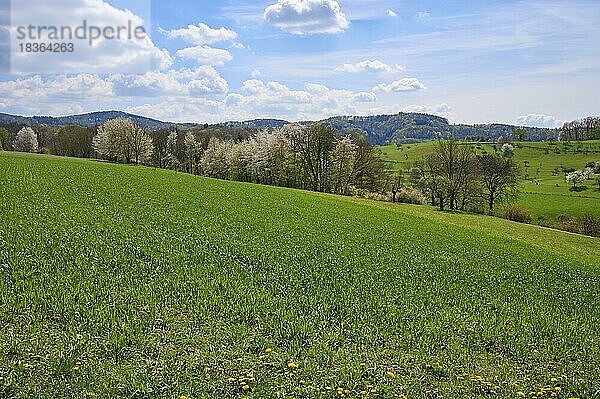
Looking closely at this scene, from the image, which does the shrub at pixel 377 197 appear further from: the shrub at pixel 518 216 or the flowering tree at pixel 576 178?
the flowering tree at pixel 576 178

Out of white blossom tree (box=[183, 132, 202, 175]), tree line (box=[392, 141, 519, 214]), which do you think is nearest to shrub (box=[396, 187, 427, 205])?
tree line (box=[392, 141, 519, 214])

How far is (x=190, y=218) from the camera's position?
1064 inches

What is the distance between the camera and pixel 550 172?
11581cm

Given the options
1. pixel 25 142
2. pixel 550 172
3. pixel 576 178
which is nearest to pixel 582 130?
pixel 550 172

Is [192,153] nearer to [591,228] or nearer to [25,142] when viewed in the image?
[25,142]

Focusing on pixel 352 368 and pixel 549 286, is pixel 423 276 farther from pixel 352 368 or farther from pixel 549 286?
pixel 352 368

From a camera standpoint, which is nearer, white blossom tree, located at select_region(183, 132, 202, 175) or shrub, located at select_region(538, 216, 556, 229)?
shrub, located at select_region(538, 216, 556, 229)

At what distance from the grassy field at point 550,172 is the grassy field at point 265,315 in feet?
184

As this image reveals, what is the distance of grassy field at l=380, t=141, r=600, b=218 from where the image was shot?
250 ft

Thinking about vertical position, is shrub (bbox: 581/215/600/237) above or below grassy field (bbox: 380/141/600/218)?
below

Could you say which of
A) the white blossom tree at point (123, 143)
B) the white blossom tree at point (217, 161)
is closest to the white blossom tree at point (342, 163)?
the white blossom tree at point (217, 161)

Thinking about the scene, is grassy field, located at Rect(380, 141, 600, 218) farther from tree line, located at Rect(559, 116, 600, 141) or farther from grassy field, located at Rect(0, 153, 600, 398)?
grassy field, located at Rect(0, 153, 600, 398)

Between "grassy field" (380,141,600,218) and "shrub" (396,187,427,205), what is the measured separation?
653 inches

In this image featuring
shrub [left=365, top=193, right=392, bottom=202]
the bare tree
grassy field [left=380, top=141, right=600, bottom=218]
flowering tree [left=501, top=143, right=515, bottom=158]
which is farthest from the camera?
flowering tree [left=501, top=143, right=515, bottom=158]
